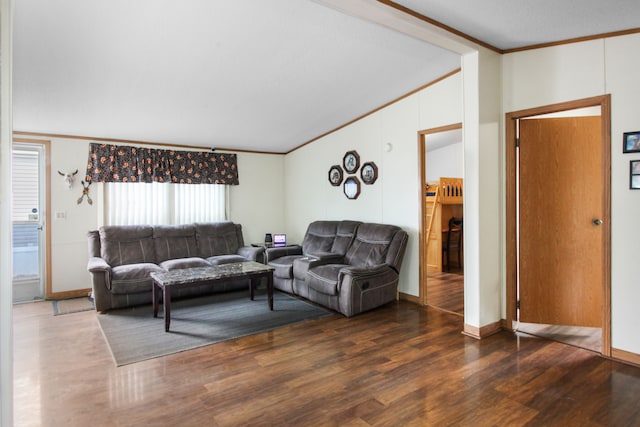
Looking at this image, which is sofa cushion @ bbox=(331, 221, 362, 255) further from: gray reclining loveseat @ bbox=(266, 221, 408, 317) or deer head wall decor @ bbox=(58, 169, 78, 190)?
deer head wall decor @ bbox=(58, 169, 78, 190)

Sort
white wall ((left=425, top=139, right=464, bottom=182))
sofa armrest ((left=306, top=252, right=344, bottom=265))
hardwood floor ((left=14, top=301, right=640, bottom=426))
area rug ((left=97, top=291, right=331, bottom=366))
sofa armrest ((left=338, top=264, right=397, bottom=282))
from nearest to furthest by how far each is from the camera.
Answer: hardwood floor ((left=14, top=301, right=640, bottom=426)) < area rug ((left=97, top=291, right=331, bottom=366)) < sofa armrest ((left=338, top=264, right=397, bottom=282)) < sofa armrest ((left=306, top=252, right=344, bottom=265)) < white wall ((left=425, top=139, right=464, bottom=182))

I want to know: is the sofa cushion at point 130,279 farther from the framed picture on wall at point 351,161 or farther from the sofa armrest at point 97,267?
the framed picture on wall at point 351,161

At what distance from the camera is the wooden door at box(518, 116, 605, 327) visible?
315 cm

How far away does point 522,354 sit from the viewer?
284cm

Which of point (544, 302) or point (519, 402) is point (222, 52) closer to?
point (519, 402)

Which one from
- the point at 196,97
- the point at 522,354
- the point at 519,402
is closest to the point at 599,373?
the point at 522,354

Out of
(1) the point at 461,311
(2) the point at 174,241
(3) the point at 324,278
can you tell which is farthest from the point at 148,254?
(1) the point at 461,311

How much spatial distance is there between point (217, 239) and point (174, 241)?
0.64 meters

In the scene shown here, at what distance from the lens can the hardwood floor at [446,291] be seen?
13.6 feet

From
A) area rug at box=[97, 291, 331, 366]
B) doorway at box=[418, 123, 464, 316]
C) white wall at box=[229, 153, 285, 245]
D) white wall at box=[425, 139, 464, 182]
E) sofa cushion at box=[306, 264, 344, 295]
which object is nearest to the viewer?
area rug at box=[97, 291, 331, 366]

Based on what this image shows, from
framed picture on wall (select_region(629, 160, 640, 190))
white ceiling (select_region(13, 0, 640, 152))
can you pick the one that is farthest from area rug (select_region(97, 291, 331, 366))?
framed picture on wall (select_region(629, 160, 640, 190))

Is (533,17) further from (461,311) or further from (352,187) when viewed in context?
(352,187)

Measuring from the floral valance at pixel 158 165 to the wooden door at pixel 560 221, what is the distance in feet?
14.4

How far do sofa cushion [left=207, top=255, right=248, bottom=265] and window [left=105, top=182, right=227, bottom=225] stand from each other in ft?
3.05
